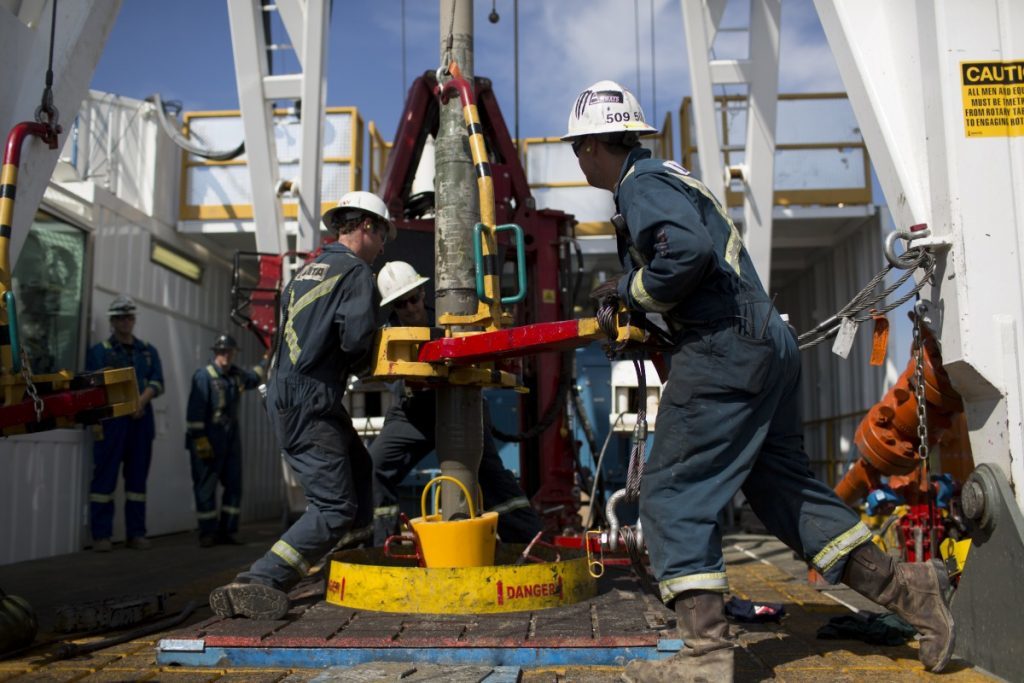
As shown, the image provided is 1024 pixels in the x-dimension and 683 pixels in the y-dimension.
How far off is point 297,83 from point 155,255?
10.3 ft

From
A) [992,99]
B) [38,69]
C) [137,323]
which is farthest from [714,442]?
[137,323]

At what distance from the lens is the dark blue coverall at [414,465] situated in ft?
15.0

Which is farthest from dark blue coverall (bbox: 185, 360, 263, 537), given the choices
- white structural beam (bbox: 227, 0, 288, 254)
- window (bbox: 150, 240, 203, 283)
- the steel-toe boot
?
the steel-toe boot

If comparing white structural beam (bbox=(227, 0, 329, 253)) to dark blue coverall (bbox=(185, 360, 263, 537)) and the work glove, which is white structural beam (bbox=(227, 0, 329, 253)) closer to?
dark blue coverall (bbox=(185, 360, 263, 537))

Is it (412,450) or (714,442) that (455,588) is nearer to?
(714,442)

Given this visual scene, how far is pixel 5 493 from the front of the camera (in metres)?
6.29

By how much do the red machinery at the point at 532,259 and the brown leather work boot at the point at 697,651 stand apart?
3.04 metres

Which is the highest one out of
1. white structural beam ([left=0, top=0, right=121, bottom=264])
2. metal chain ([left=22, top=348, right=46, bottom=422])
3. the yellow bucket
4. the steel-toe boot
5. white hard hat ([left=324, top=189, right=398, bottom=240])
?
white structural beam ([left=0, top=0, right=121, bottom=264])

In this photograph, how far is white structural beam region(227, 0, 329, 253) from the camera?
268 inches

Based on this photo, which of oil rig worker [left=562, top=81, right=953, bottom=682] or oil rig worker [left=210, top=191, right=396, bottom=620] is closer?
oil rig worker [left=562, top=81, right=953, bottom=682]

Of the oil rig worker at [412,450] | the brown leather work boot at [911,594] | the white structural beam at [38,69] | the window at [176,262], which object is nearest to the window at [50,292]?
the window at [176,262]

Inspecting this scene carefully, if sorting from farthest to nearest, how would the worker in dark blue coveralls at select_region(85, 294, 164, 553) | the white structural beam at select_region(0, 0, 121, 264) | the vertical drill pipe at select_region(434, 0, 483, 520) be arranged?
the worker in dark blue coveralls at select_region(85, 294, 164, 553), the vertical drill pipe at select_region(434, 0, 483, 520), the white structural beam at select_region(0, 0, 121, 264)

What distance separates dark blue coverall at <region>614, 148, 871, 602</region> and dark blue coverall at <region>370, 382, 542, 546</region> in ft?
5.99

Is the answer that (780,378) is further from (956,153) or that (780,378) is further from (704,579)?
(956,153)
